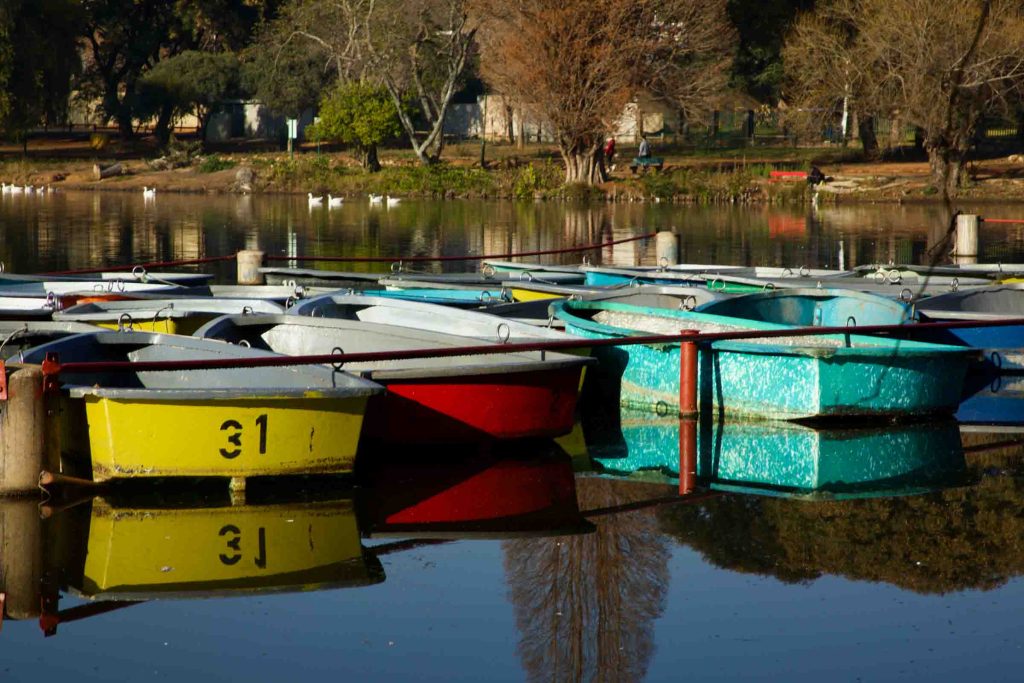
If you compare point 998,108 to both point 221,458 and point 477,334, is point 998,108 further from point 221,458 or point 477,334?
point 221,458

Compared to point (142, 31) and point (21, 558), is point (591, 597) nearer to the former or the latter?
point (21, 558)

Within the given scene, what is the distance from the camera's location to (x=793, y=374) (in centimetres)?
1396

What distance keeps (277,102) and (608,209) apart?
24.7m

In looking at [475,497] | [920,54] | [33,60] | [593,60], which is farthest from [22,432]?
[33,60]

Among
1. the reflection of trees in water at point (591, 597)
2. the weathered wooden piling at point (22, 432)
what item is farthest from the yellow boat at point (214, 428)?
the reflection of trees in water at point (591, 597)

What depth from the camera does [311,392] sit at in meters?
10.8

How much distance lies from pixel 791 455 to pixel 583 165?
Result: 148 feet

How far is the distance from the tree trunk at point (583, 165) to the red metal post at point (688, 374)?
43555 millimetres

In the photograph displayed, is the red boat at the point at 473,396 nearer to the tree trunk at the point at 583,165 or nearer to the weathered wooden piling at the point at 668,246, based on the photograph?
the weathered wooden piling at the point at 668,246

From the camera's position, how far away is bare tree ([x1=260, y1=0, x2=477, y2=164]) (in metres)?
62.5

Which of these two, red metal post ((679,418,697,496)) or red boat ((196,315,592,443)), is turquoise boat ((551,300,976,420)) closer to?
red metal post ((679,418,697,496))

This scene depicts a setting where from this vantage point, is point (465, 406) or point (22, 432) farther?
point (465, 406)

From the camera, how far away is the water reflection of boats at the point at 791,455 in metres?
12.3

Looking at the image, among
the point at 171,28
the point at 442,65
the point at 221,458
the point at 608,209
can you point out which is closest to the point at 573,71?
the point at 608,209
